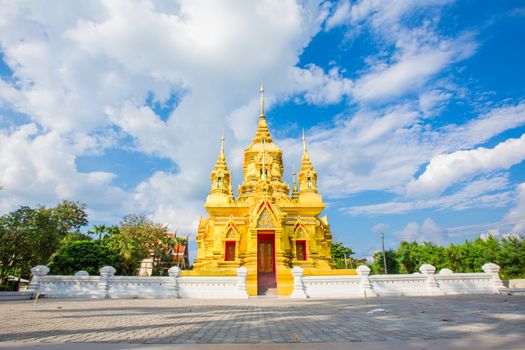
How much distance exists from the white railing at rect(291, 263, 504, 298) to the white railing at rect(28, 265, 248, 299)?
3543 mm

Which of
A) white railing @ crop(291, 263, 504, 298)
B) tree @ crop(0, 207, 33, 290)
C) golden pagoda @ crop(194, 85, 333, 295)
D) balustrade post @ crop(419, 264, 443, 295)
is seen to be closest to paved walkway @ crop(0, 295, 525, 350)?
white railing @ crop(291, 263, 504, 298)

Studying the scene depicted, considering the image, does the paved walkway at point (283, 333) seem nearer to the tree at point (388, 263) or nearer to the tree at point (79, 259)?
the tree at point (79, 259)

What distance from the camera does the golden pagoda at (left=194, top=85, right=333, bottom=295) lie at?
21453mm

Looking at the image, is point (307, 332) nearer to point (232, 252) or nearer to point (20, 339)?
point (20, 339)

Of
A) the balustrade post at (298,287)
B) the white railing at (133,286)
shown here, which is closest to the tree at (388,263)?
the balustrade post at (298,287)

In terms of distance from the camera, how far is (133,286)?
1666 centimetres

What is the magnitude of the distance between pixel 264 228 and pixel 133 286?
8.96 m

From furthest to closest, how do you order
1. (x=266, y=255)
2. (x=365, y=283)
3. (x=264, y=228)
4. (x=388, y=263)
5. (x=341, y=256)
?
(x=341, y=256), (x=388, y=263), (x=266, y=255), (x=264, y=228), (x=365, y=283)

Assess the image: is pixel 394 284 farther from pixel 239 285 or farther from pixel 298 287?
pixel 239 285

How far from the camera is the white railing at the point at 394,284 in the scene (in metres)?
16.5

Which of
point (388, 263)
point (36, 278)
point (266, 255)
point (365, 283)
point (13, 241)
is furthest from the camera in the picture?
point (388, 263)

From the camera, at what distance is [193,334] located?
554 cm

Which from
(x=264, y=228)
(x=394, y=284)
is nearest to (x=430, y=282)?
(x=394, y=284)

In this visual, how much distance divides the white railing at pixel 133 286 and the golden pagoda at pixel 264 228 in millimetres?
2629
